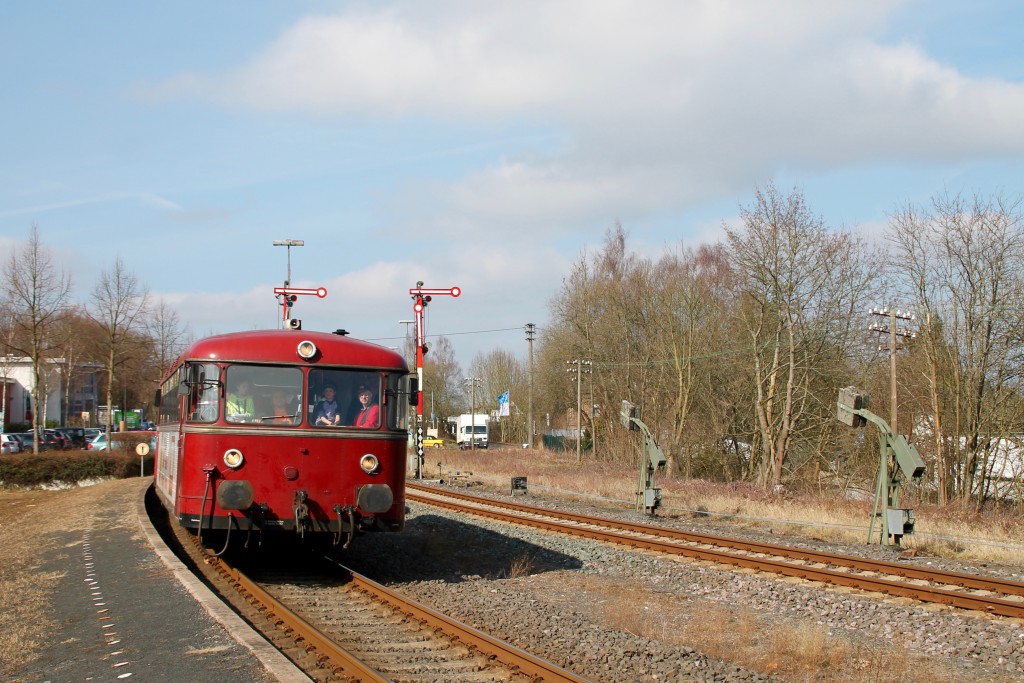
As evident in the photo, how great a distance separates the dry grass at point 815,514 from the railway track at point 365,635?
365 inches

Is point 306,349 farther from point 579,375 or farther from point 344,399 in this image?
point 579,375

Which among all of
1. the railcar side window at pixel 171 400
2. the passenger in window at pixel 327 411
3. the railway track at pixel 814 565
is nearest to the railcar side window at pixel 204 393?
the railcar side window at pixel 171 400

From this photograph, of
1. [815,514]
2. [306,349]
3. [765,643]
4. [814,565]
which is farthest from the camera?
[815,514]

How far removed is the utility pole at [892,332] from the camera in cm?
2717

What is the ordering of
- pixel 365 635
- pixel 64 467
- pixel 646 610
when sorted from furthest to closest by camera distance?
pixel 64 467 < pixel 646 610 < pixel 365 635

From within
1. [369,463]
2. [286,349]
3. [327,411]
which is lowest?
[369,463]

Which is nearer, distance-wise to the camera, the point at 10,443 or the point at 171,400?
the point at 171,400

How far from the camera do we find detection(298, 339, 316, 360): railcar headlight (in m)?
11.2

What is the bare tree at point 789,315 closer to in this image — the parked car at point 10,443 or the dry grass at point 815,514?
the dry grass at point 815,514

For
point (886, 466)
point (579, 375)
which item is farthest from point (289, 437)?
point (579, 375)

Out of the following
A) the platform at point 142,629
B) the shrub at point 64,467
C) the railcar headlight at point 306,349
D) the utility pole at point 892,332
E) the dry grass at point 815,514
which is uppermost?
the utility pole at point 892,332

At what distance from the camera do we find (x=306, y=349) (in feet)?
37.0

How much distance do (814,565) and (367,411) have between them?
6757 millimetres

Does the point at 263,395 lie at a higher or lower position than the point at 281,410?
higher
